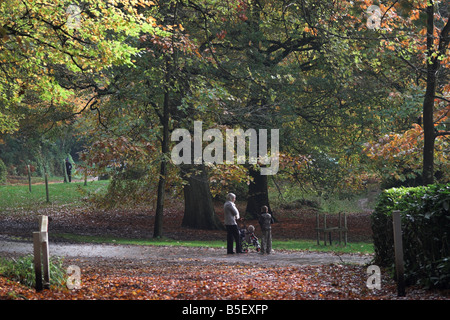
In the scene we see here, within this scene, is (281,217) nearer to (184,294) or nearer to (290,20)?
(290,20)

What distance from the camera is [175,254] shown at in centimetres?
1647

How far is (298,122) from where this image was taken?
25.7 metres

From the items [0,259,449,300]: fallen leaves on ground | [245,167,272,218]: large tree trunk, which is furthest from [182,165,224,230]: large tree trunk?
[0,259,449,300]: fallen leaves on ground

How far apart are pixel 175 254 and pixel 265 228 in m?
2.65

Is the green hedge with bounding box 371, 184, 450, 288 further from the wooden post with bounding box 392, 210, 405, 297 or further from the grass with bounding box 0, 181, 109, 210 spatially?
the grass with bounding box 0, 181, 109, 210

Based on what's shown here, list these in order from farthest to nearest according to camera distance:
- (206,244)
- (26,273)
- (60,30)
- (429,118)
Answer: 1. (206,244)
2. (429,118)
3. (60,30)
4. (26,273)

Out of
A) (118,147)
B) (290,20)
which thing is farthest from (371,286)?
(290,20)

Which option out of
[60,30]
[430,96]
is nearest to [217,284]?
[60,30]

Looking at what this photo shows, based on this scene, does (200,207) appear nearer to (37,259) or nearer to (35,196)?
(35,196)

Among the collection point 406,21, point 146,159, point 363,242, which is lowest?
point 363,242

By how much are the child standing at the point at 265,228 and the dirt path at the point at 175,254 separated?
29cm

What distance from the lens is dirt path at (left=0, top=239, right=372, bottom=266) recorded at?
14.6 meters

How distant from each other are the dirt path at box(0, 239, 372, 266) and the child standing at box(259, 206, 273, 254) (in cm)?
29
